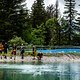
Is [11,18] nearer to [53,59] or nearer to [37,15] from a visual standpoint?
[37,15]

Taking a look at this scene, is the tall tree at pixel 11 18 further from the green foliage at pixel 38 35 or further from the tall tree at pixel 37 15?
the tall tree at pixel 37 15

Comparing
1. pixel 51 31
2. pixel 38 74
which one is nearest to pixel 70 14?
pixel 51 31

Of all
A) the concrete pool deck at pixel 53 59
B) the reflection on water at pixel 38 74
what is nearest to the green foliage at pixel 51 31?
the concrete pool deck at pixel 53 59

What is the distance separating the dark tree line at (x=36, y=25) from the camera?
68375 mm

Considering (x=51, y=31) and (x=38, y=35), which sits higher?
(x=51, y=31)

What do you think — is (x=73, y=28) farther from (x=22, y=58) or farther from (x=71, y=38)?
(x=22, y=58)

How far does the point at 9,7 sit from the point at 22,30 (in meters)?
5.30

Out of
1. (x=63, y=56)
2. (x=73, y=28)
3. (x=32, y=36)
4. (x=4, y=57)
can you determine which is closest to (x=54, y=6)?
(x=73, y=28)

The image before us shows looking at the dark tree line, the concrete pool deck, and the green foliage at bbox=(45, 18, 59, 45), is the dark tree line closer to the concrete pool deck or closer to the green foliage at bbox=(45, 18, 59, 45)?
the green foliage at bbox=(45, 18, 59, 45)

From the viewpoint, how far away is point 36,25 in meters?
80.3

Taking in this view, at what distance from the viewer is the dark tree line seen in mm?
68375

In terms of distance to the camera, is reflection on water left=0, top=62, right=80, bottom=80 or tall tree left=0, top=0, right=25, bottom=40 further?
tall tree left=0, top=0, right=25, bottom=40

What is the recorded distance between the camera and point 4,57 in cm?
4325

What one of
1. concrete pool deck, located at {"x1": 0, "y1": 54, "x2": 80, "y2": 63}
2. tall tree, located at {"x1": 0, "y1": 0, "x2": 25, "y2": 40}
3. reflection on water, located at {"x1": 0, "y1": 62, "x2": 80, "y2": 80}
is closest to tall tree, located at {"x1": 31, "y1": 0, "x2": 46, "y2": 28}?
tall tree, located at {"x1": 0, "y1": 0, "x2": 25, "y2": 40}
